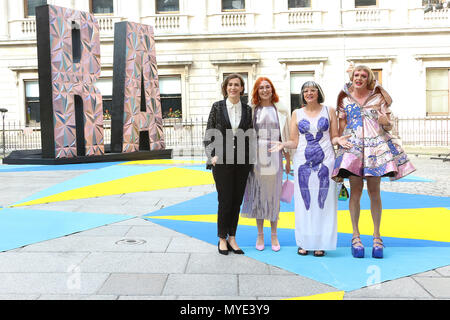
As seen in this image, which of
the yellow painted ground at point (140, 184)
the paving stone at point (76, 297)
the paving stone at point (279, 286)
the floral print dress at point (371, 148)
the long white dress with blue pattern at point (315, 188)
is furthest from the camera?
the yellow painted ground at point (140, 184)

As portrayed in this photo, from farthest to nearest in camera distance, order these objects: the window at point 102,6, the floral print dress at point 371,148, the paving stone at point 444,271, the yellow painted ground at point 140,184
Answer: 1. the window at point 102,6
2. the yellow painted ground at point 140,184
3. the floral print dress at point 371,148
4. the paving stone at point 444,271

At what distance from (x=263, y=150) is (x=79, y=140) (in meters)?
10.4

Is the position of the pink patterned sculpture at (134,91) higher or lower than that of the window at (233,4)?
lower

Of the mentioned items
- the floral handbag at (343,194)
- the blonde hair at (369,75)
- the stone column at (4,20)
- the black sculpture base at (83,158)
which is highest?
the stone column at (4,20)

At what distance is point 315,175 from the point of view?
14.5 ft

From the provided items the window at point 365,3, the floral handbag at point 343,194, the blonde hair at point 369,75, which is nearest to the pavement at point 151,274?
the floral handbag at point 343,194

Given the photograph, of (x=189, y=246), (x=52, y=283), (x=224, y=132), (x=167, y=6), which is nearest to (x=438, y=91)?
(x=167, y=6)

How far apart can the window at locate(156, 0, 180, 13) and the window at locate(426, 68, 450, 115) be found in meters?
12.2

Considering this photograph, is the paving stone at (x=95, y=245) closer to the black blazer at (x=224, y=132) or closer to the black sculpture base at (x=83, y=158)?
the black blazer at (x=224, y=132)

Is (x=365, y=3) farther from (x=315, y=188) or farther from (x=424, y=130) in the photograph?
(x=315, y=188)

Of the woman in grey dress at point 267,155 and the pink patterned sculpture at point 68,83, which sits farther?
the pink patterned sculpture at point 68,83

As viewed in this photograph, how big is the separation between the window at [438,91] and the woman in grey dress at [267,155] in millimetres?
19103

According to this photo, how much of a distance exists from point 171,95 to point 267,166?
17.8 meters

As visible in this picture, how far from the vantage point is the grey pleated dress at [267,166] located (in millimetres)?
4613
